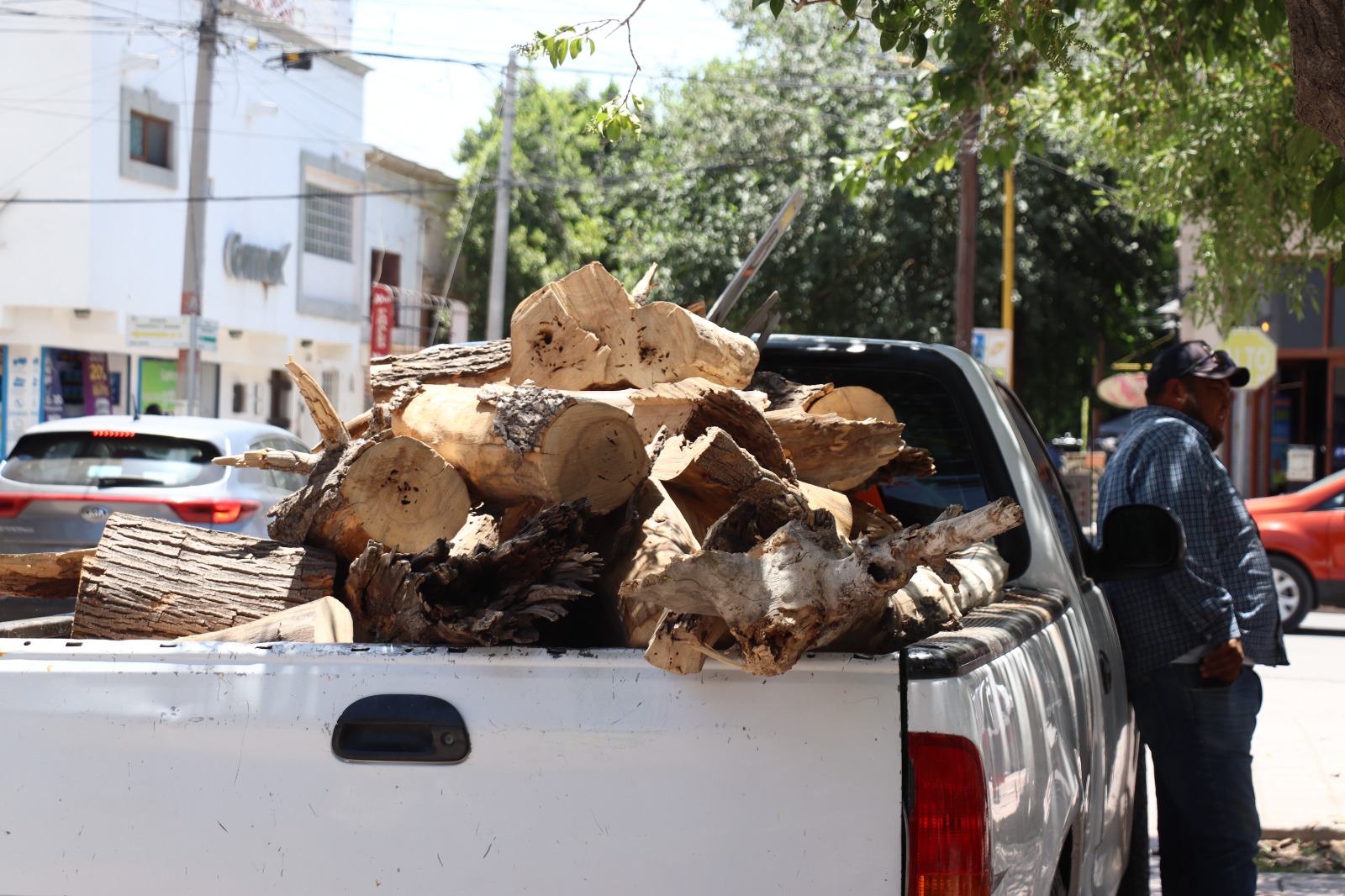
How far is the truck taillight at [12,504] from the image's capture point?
9188mm

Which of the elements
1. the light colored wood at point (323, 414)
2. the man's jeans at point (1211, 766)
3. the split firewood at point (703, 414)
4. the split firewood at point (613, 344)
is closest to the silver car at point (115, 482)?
the light colored wood at point (323, 414)

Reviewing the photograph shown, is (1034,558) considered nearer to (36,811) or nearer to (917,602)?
(917,602)

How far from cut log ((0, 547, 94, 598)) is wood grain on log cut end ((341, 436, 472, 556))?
630mm

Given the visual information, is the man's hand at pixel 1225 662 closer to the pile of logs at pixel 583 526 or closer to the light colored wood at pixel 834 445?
the pile of logs at pixel 583 526

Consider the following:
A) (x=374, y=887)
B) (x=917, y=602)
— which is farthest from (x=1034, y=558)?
(x=374, y=887)

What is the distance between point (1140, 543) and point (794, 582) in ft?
6.42

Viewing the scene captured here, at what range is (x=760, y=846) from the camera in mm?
2170

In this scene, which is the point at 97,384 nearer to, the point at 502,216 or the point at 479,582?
the point at 502,216

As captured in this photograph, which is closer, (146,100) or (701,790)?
(701,790)

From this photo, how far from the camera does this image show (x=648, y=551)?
2.61m

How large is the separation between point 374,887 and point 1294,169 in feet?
22.9

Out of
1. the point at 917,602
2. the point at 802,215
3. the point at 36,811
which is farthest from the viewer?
the point at 802,215

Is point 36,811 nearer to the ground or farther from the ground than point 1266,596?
nearer to the ground

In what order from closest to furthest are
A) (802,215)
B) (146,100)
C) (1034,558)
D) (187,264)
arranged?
(1034,558) → (187,264) → (146,100) → (802,215)
